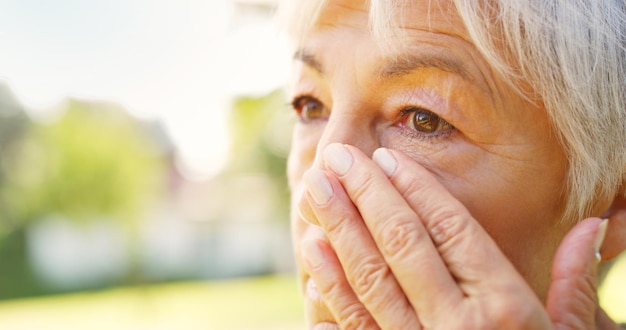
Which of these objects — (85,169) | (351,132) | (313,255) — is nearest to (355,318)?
(313,255)

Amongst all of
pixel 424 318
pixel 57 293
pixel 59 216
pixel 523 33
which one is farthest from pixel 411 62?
pixel 57 293

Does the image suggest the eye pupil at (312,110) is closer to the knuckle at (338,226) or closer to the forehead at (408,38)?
the forehead at (408,38)

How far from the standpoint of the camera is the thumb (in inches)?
53.7

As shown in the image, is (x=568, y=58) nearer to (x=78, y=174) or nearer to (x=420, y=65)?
(x=420, y=65)

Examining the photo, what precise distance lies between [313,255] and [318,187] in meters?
0.20

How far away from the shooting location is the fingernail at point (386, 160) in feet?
4.93

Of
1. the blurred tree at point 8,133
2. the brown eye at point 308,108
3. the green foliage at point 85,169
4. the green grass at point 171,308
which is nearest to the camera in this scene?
the brown eye at point 308,108

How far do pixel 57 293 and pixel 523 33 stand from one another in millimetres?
24808

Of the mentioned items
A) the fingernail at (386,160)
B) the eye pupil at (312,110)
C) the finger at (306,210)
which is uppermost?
the eye pupil at (312,110)

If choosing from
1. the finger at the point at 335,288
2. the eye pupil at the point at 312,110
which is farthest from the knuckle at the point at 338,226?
the eye pupil at the point at 312,110

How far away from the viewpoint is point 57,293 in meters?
23.5

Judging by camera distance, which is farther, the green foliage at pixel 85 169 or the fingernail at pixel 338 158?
the green foliage at pixel 85 169

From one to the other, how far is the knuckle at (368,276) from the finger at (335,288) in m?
0.07

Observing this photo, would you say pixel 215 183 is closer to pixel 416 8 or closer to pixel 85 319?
pixel 85 319
